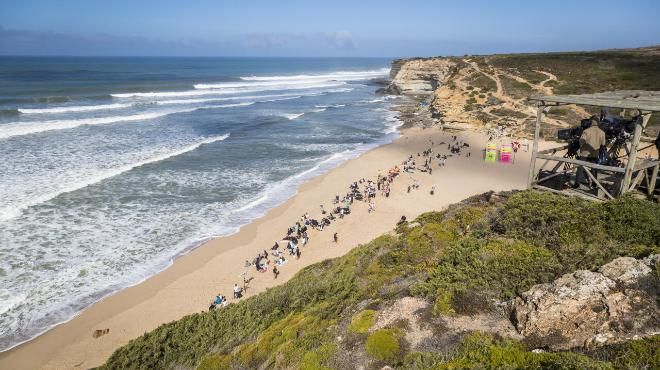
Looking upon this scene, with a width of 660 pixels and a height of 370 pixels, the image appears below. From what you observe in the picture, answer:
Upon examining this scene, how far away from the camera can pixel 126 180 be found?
26281 millimetres

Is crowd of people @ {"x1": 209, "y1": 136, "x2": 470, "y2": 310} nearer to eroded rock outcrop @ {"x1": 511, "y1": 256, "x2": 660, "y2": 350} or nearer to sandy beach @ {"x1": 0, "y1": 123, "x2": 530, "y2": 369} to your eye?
sandy beach @ {"x1": 0, "y1": 123, "x2": 530, "y2": 369}

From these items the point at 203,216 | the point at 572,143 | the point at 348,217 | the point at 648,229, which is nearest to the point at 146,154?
the point at 203,216

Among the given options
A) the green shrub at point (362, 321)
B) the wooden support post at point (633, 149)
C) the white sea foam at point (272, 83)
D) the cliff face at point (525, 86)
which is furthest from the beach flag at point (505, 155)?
the white sea foam at point (272, 83)

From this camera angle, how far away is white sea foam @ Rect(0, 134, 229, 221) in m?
20.9

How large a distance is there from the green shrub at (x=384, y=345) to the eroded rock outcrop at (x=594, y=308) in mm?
1647

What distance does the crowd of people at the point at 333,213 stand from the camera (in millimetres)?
17438

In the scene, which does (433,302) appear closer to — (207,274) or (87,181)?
(207,274)

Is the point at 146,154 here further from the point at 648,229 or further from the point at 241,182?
the point at 648,229

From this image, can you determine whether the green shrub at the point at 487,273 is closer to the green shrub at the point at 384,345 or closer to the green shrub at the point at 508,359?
the green shrub at the point at 384,345

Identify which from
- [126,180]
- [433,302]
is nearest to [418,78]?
[126,180]

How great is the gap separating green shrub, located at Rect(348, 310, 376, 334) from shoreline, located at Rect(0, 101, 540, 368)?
9.54m

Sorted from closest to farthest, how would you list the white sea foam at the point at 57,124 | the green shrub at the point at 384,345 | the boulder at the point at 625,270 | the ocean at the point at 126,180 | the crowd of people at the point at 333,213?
the boulder at the point at 625,270, the green shrub at the point at 384,345, the ocean at the point at 126,180, the crowd of people at the point at 333,213, the white sea foam at the point at 57,124

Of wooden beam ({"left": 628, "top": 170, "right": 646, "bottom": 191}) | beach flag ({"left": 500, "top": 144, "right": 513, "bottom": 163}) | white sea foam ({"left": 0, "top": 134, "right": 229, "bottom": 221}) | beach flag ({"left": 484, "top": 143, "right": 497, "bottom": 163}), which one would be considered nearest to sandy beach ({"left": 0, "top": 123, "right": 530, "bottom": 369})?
beach flag ({"left": 484, "top": 143, "right": 497, "bottom": 163})

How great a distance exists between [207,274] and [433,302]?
12285mm
